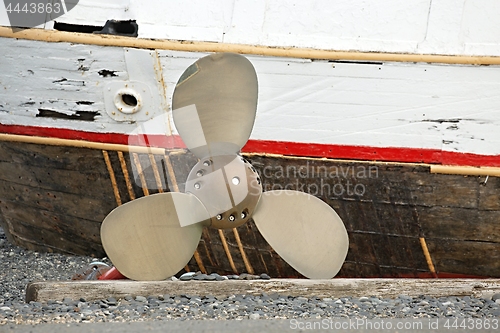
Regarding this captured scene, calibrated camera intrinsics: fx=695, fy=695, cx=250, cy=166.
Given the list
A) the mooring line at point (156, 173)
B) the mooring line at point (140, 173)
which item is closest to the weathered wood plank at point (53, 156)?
the mooring line at point (140, 173)

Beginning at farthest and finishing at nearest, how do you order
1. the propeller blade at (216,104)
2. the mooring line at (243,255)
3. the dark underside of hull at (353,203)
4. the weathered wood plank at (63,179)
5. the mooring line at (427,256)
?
the weathered wood plank at (63,179) < the mooring line at (243,255) < the mooring line at (427,256) < the dark underside of hull at (353,203) < the propeller blade at (216,104)

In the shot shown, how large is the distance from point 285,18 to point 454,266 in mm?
2580

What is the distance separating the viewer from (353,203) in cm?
600

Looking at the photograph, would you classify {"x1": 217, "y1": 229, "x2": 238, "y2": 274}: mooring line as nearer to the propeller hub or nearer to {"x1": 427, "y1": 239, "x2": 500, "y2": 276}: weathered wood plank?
the propeller hub

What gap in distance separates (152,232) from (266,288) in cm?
92

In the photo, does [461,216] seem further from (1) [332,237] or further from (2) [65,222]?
(2) [65,222]

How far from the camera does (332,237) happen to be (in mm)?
5039

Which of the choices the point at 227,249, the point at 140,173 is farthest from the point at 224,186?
the point at 227,249

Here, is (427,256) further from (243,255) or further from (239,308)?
(239,308)

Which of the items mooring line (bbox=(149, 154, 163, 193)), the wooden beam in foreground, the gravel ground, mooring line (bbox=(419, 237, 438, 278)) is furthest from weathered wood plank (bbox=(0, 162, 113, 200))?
mooring line (bbox=(419, 237, 438, 278))

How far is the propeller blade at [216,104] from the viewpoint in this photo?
4.73m

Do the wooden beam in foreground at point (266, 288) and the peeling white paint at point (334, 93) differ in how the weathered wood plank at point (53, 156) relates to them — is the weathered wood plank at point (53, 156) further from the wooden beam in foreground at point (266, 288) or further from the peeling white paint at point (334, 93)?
→ the wooden beam in foreground at point (266, 288)

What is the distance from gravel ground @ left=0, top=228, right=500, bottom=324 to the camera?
4.32 m

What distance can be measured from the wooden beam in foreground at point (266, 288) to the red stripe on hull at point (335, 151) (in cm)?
105
